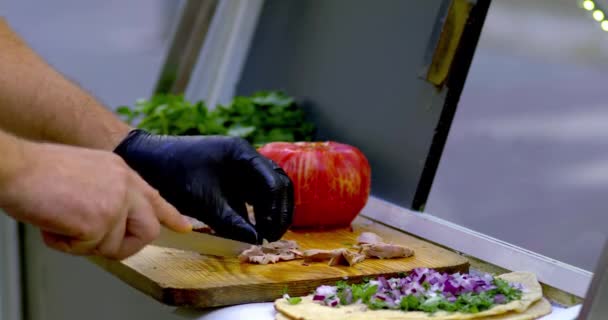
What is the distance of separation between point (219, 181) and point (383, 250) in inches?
10.8

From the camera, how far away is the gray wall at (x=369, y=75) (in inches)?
61.0

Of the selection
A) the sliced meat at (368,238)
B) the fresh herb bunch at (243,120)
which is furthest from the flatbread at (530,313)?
the fresh herb bunch at (243,120)

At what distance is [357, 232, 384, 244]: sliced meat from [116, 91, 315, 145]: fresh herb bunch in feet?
1.43

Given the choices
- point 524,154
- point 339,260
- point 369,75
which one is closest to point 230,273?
point 339,260

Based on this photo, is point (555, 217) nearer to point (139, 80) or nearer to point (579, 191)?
point (579, 191)

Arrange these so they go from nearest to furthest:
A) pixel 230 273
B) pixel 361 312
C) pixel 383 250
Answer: pixel 361 312
pixel 230 273
pixel 383 250

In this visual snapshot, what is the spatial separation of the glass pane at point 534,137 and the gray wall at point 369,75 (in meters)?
0.09

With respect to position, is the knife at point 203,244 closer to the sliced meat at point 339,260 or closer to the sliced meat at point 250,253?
the sliced meat at point 250,253

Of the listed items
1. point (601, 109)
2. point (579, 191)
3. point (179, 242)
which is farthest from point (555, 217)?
point (179, 242)

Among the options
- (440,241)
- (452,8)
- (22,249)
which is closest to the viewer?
(440,241)

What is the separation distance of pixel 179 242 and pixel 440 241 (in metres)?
0.46

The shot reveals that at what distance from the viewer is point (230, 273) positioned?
3.74ft

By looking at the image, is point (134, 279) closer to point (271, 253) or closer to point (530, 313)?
point (271, 253)

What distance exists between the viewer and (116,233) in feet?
3.06
